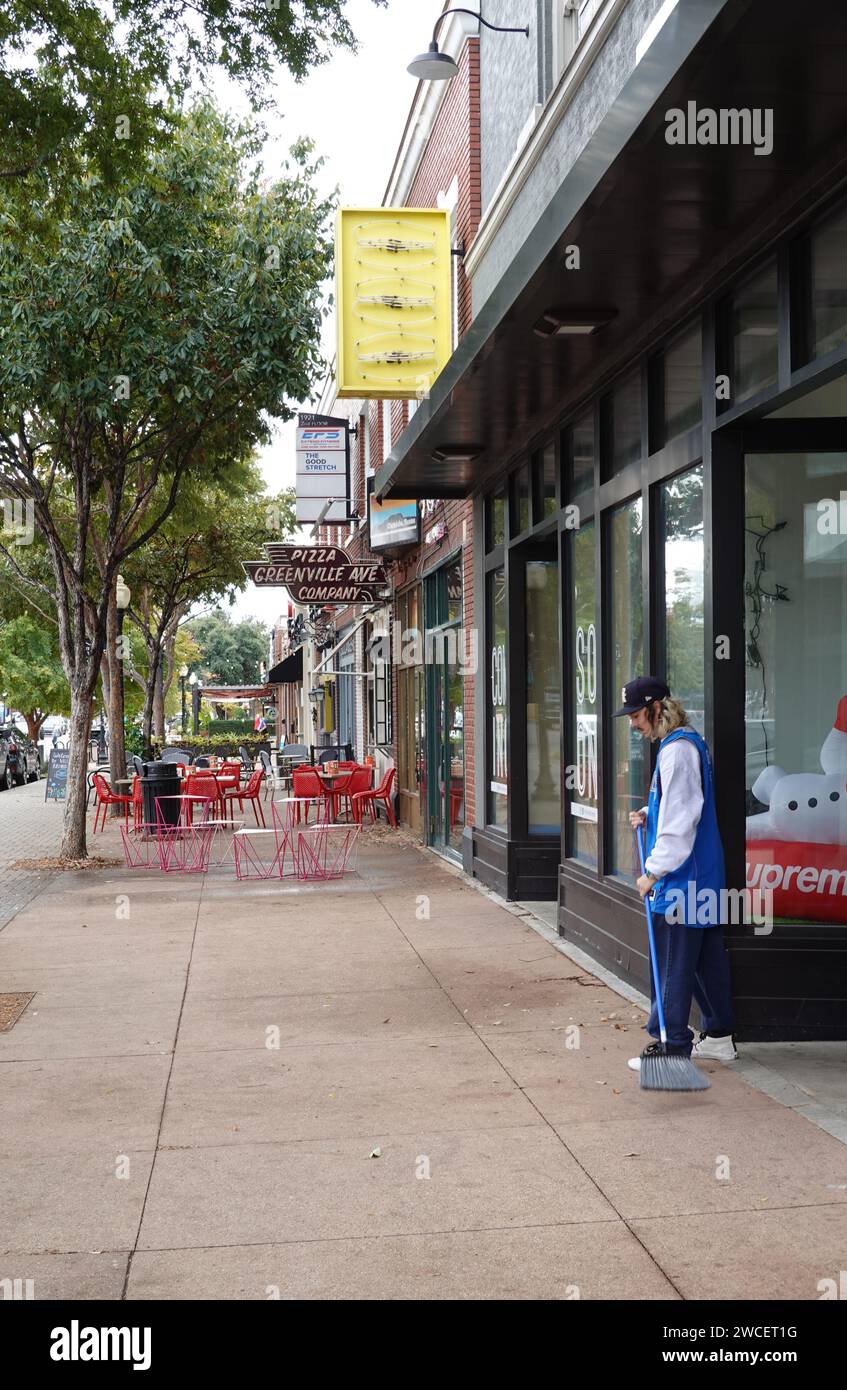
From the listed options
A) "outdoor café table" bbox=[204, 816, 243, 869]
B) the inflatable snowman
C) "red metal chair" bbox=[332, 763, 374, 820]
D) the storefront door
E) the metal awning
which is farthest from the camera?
"red metal chair" bbox=[332, 763, 374, 820]

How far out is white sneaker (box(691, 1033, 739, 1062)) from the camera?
6523 mm

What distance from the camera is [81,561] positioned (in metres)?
16.4

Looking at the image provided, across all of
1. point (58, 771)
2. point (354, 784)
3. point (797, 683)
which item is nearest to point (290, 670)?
point (58, 771)

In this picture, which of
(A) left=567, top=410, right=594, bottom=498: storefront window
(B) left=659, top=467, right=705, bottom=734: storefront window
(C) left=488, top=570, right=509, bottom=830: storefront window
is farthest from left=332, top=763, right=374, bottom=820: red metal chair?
(B) left=659, top=467, right=705, bottom=734: storefront window

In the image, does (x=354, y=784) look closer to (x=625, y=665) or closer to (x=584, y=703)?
(x=584, y=703)

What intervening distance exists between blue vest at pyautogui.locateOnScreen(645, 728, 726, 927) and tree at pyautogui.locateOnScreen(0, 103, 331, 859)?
397 inches

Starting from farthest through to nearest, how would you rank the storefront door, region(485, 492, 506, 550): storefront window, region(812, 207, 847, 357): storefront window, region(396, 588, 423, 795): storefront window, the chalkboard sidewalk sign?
the chalkboard sidewalk sign < region(396, 588, 423, 795): storefront window < the storefront door < region(485, 492, 506, 550): storefront window < region(812, 207, 847, 357): storefront window

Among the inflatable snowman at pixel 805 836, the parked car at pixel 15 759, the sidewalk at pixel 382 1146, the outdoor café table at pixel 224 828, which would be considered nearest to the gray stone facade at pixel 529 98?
the inflatable snowman at pixel 805 836

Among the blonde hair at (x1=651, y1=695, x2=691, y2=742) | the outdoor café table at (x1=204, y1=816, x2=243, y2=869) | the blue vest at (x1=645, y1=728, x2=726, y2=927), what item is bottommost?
the outdoor café table at (x1=204, y1=816, x2=243, y2=869)

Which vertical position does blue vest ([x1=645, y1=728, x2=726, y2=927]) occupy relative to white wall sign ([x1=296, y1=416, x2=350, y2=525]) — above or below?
below

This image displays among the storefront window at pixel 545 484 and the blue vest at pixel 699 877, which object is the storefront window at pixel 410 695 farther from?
the blue vest at pixel 699 877

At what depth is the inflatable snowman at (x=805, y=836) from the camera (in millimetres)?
7004

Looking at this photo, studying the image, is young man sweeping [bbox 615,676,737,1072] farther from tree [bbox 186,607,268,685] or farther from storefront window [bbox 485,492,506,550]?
tree [bbox 186,607,268,685]

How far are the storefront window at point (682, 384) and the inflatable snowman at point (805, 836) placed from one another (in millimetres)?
1776
